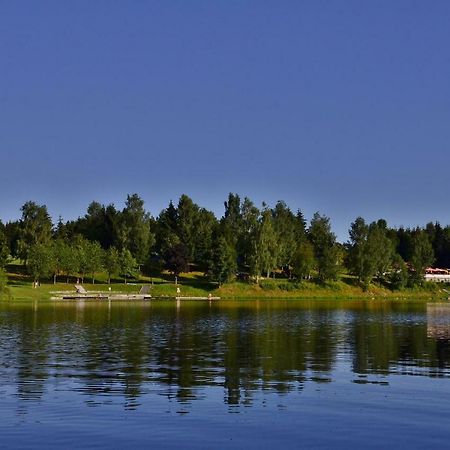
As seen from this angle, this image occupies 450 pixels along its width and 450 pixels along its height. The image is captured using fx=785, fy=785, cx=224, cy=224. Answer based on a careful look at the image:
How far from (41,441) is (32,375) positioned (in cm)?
1490

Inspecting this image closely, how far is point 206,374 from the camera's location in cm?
3944

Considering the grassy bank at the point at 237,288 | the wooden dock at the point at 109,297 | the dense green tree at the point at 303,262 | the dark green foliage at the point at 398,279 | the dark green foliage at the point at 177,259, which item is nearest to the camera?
the wooden dock at the point at 109,297

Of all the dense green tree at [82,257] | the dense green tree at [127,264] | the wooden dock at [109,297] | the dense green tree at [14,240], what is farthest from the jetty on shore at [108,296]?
the dense green tree at [14,240]

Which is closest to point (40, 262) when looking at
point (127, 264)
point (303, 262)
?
point (127, 264)

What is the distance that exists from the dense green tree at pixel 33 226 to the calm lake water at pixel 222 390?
113m

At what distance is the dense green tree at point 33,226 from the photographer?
17625 cm

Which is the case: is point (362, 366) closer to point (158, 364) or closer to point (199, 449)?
point (158, 364)

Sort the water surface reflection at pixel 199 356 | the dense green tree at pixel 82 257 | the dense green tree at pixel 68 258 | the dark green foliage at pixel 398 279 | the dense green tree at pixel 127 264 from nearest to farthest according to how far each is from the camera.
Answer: the water surface reflection at pixel 199 356 < the dense green tree at pixel 68 258 < the dense green tree at pixel 82 257 < the dense green tree at pixel 127 264 < the dark green foliage at pixel 398 279

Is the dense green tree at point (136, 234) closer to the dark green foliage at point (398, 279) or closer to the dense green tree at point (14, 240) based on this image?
the dense green tree at point (14, 240)

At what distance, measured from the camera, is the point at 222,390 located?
112ft

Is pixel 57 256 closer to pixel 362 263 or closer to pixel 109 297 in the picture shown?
pixel 109 297

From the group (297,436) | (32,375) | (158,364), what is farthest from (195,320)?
(297,436)

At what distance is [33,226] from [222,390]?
496ft

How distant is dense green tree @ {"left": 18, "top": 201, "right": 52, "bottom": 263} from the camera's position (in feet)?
578
